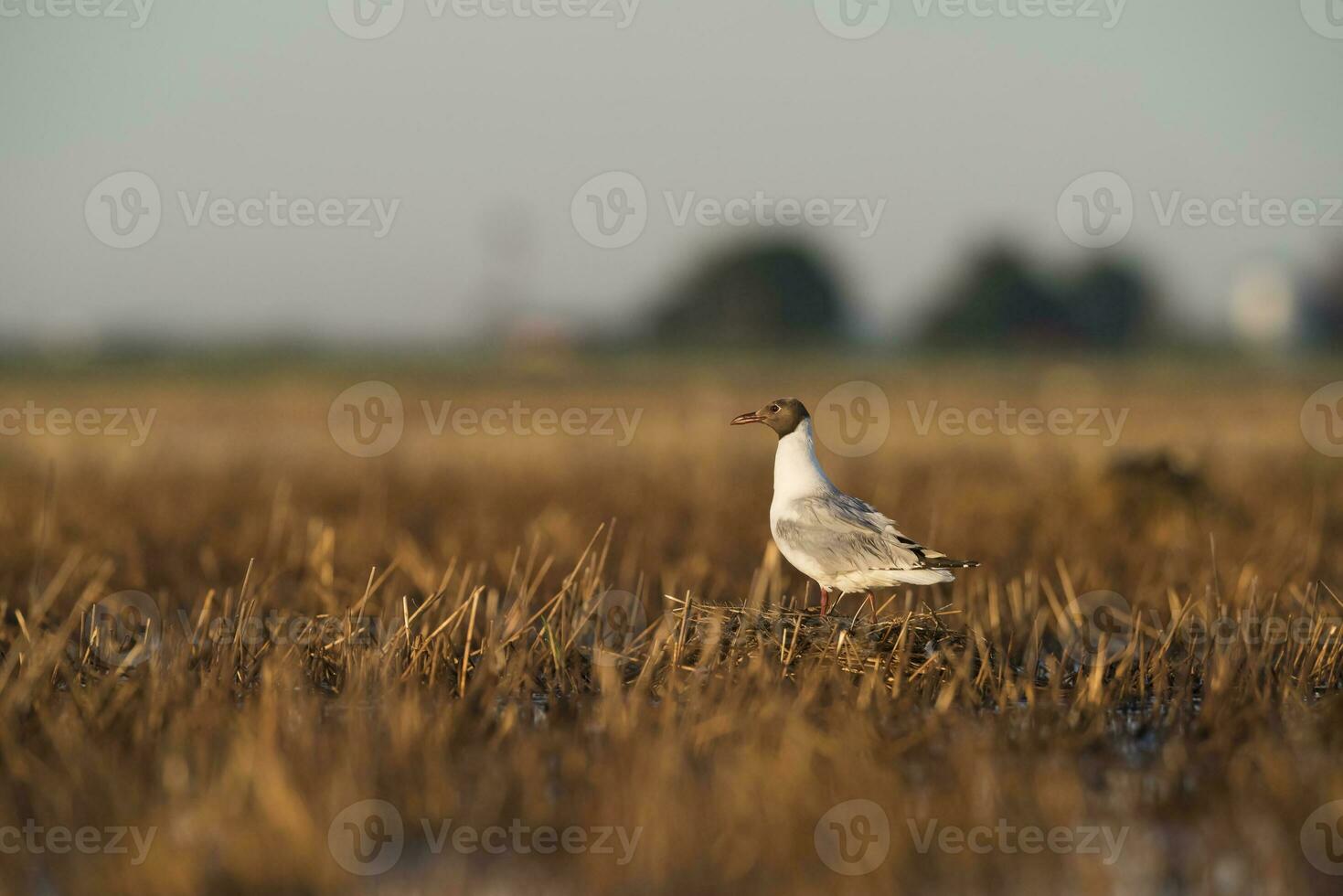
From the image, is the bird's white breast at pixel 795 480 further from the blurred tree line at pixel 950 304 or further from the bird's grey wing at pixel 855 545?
the blurred tree line at pixel 950 304

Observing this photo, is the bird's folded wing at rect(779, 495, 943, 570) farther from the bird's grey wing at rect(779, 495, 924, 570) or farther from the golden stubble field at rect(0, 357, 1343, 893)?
the golden stubble field at rect(0, 357, 1343, 893)

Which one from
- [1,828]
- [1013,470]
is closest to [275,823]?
[1,828]

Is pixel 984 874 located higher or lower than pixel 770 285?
lower

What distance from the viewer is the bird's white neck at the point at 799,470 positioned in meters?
6.62

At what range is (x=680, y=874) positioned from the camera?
12.8ft

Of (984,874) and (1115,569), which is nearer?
(984,874)

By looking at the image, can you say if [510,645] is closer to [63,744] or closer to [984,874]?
[63,744]

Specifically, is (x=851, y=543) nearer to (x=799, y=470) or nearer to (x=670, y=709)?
(x=799, y=470)

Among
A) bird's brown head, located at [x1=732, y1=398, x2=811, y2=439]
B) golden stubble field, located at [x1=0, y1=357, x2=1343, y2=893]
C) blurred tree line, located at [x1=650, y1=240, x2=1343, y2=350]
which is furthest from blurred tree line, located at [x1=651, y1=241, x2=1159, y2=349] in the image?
bird's brown head, located at [x1=732, y1=398, x2=811, y2=439]

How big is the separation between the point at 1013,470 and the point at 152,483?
994 cm

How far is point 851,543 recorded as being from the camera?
6348mm

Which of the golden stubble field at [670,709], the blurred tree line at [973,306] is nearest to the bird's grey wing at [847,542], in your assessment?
the golden stubble field at [670,709]

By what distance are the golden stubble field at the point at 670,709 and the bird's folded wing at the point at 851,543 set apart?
33cm

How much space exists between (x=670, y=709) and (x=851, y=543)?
1438mm
